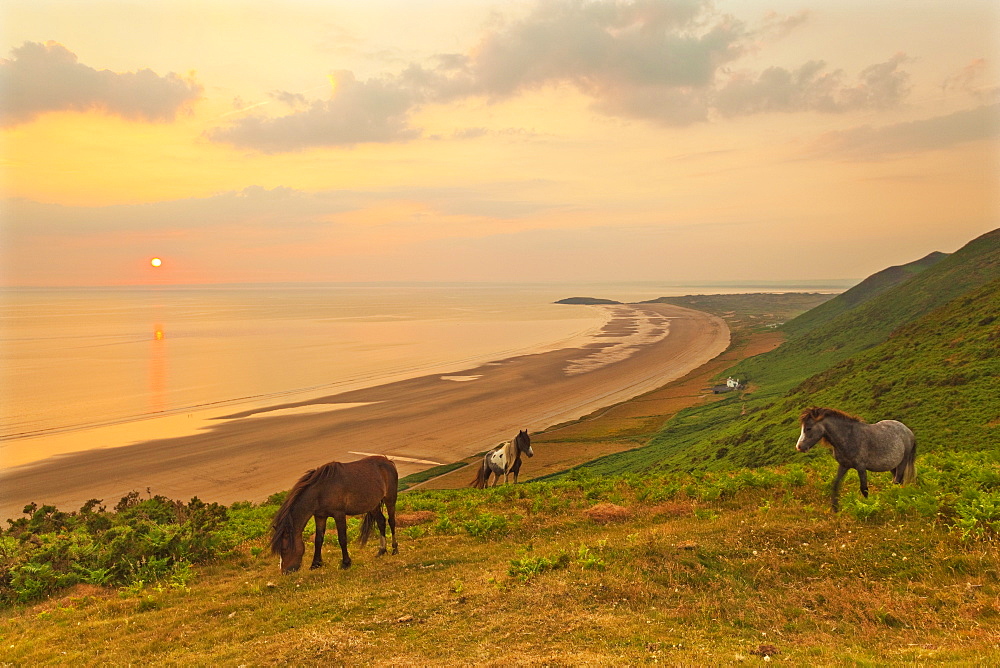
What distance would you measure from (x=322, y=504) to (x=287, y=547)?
1.28 meters

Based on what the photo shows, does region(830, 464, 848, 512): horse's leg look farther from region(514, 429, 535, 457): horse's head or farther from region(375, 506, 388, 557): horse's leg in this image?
region(514, 429, 535, 457): horse's head

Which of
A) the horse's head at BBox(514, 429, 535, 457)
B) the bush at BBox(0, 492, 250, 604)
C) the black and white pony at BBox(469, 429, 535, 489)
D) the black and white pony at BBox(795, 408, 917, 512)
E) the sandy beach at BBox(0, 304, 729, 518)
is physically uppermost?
the black and white pony at BBox(795, 408, 917, 512)

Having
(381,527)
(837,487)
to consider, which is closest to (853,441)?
(837,487)

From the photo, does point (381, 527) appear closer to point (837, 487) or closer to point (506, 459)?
point (837, 487)

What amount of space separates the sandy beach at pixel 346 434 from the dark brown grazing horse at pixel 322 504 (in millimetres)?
24015

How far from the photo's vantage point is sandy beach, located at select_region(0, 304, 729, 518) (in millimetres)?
35594

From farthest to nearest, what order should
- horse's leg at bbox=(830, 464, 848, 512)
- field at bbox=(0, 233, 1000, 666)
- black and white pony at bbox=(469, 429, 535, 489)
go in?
black and white pony at bbox=(469, 429, 535, 489), horse's leg at bbox=(830, 464, 848, 512), field at bbox=(0, 233, 1000, 666)

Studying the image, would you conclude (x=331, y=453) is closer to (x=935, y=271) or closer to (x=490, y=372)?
(x=490, y=372)

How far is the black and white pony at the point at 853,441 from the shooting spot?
39.7ft

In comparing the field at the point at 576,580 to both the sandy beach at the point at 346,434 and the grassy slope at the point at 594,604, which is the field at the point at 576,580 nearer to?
the grassy slope at the point at 594,604

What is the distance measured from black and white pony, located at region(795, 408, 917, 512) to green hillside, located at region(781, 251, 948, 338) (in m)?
103

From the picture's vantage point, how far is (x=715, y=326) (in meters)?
146

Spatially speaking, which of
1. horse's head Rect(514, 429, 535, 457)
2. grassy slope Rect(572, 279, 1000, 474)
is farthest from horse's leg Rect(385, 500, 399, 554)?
grassy slope Rect(572, 279, 1000, 474)

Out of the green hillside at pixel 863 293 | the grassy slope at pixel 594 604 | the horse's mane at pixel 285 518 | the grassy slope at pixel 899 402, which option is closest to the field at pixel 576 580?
the grassy slope at pixel 594 604
